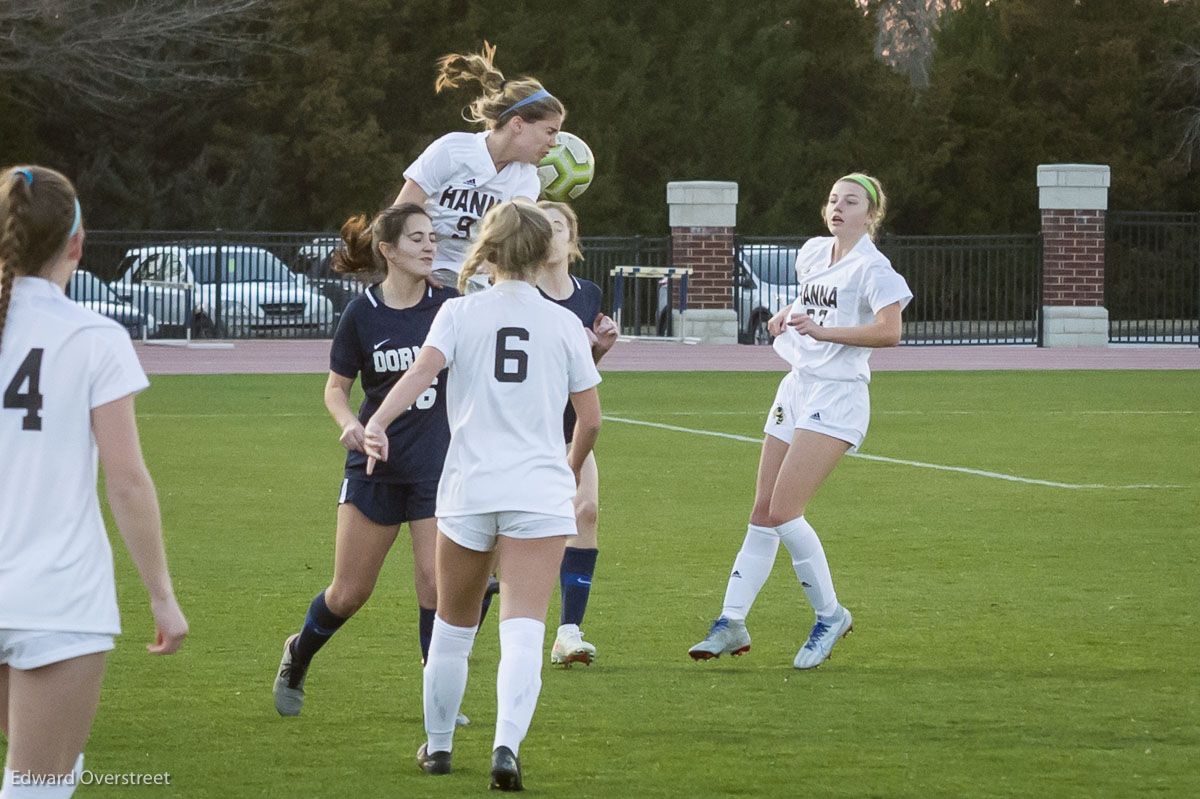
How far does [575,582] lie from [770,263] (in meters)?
25.4

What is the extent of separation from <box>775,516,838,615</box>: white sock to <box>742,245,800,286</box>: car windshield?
79.6 ft

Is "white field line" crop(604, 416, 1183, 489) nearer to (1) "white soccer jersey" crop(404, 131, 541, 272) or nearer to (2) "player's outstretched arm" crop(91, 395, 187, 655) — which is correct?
(1) "white soccer jersey" crop(404, 131, 541, 272)

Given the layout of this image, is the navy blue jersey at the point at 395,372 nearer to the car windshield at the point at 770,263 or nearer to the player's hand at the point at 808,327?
the player's hand at the point at 808,327

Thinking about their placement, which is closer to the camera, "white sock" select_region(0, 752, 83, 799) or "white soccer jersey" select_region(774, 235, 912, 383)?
"white sock" select_region(0, 752, 83, 799)

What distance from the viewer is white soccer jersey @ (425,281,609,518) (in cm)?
500

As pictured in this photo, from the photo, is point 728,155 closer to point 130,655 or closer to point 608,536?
point 608,536

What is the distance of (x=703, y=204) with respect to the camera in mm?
30906

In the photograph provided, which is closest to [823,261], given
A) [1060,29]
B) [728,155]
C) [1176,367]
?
[1176,367]

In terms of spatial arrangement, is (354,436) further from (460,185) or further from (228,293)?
(228,293)

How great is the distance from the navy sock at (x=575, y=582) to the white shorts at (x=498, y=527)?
212 cm

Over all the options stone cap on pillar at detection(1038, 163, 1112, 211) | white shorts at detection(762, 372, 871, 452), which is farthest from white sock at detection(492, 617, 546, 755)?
stone cap on pillar at detection(1038, 163, 1112, 211)

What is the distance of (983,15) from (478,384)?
43200 mm

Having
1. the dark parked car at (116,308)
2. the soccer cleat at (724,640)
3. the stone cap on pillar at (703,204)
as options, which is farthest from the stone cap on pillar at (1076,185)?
the soccer cleat at (724,640)

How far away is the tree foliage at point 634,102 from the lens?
38.3 meters
